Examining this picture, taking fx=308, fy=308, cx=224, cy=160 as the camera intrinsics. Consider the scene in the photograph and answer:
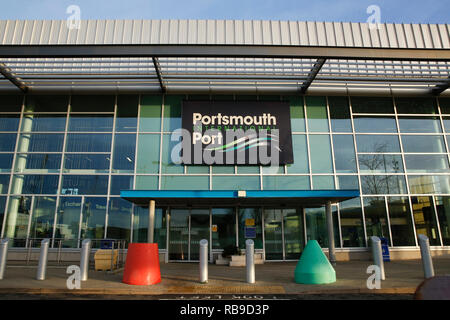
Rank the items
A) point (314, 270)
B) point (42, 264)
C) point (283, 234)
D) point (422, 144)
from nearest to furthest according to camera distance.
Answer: point (314, 270) → point (42, 264) → point (283, 234) → point (422, 144)

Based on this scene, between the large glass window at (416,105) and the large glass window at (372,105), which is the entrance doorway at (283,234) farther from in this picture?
the large glass window at (416,105)

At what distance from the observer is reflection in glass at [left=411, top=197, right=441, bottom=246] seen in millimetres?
15016

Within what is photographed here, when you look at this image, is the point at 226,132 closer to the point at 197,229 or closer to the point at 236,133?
the point at 236,133

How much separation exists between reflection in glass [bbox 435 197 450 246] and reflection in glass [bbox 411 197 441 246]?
288mm

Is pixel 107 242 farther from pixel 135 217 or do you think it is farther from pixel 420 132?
pixel 420 132

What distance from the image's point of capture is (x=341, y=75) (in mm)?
15320

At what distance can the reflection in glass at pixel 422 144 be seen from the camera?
53.1 ft

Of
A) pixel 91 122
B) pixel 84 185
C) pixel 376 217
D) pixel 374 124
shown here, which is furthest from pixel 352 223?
pixel 91 122

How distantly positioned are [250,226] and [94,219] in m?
7.43

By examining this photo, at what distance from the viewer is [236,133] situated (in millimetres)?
15773

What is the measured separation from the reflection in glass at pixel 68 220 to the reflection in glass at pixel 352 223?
1268cm

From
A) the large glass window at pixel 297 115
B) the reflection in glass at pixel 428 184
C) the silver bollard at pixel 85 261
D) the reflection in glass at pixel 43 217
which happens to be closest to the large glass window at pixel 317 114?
the large glass window at pixel 297 115

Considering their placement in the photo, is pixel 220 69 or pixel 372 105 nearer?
pixel 220 69
